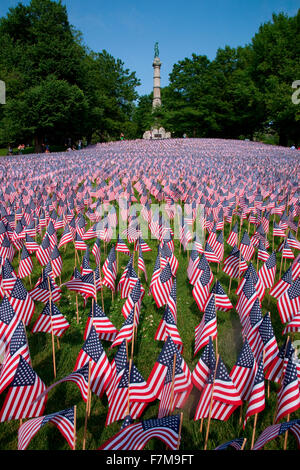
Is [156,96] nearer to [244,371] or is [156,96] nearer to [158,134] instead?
[158,134]

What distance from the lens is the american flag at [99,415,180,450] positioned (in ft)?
8.19

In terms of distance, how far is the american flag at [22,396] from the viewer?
9.75 feet

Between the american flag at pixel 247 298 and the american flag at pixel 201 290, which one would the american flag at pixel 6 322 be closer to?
the american flag at pixel 201 290

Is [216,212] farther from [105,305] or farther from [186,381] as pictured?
[186,381]

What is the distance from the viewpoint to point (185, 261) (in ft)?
24.8

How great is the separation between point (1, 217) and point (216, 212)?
20.7 ft

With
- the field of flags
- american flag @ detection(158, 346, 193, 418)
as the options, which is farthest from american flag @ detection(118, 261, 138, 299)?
american flag @ detection(158, 346, 193, 418)

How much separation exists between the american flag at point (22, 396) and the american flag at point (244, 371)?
77.7 inches

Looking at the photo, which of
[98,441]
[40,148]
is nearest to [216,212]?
[98,441]

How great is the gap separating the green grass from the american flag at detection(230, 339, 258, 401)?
362 mm

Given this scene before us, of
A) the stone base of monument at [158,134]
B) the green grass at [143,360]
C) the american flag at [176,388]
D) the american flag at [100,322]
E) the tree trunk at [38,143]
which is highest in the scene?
the stone base of monument at [158,134]

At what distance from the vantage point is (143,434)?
254cm

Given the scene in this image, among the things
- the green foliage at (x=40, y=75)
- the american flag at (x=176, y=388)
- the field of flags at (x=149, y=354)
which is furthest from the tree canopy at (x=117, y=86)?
the american flag at (x=176, y=388)

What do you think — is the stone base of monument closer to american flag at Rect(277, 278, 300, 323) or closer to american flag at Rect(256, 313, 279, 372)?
american flag at Rect(277, 278, 300, 323)
